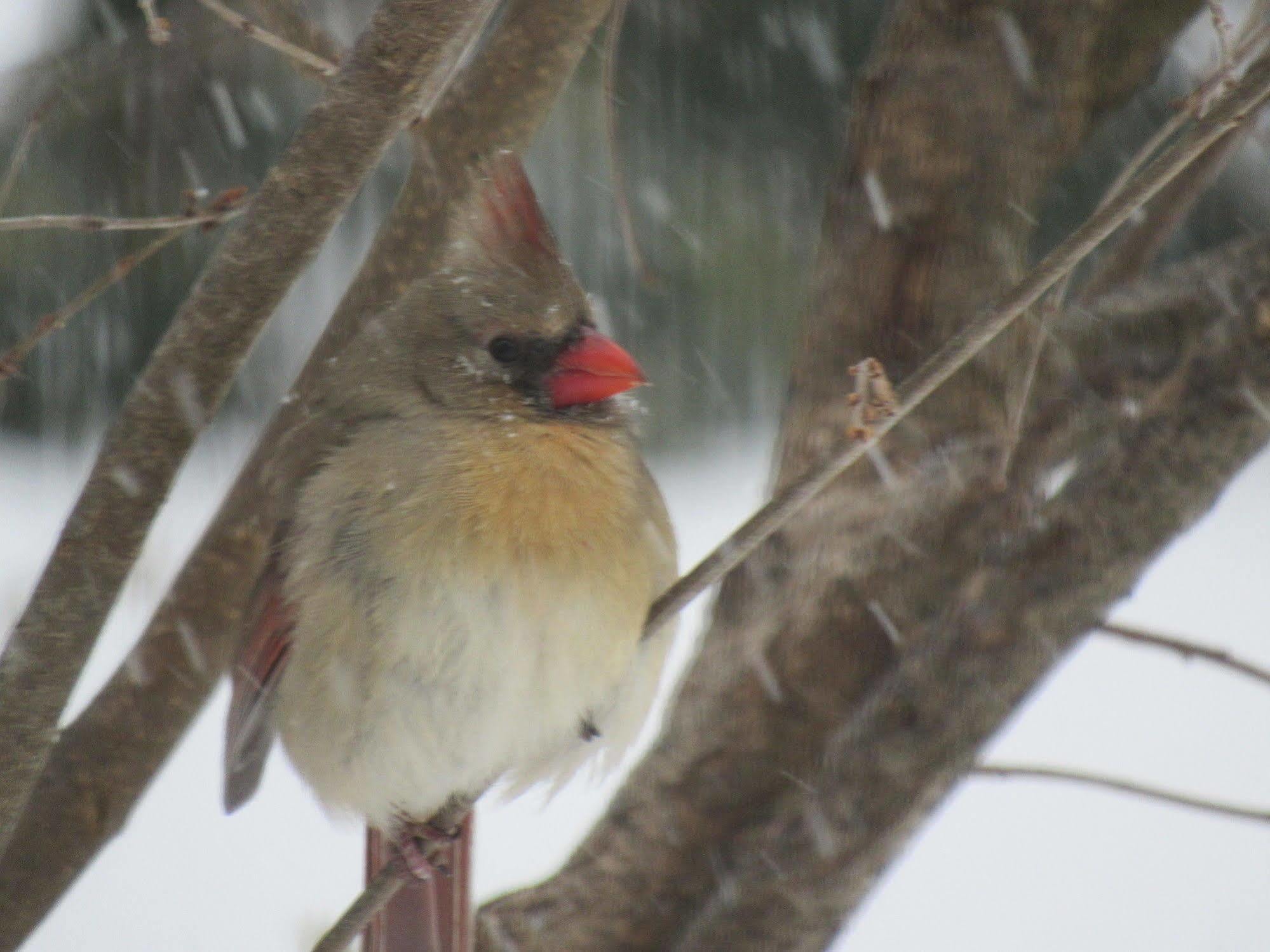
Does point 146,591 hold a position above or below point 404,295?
above

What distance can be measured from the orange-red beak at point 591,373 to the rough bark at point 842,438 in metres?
0.34

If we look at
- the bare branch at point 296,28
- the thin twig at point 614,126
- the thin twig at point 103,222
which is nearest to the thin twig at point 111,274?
the thin twig at point 103,222

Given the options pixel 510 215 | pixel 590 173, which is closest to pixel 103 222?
pixel 510 215

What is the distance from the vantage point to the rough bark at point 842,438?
2.07 metres

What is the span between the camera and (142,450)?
5.59 ft

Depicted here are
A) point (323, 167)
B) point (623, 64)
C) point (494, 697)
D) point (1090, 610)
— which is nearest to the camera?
point (323, 167)

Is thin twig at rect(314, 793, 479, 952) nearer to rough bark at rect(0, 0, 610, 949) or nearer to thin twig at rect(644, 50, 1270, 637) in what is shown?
thin twig at rect(644, 50, 1270, 637)

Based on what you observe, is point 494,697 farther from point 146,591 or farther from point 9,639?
point 146,591

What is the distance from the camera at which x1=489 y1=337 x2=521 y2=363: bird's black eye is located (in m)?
1.94

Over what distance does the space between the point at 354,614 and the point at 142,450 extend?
0.94 ft

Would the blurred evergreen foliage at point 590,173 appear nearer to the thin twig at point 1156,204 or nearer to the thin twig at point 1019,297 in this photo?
the thin twig at point 1156,204

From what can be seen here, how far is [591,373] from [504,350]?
0.12m

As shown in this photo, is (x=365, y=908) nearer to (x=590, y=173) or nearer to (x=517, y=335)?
(x=517, y=335)

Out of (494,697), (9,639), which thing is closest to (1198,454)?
(494,697)
